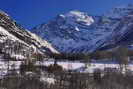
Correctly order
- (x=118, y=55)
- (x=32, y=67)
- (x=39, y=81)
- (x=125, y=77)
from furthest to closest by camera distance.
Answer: (x=118, y=55) < (x=32, y=67) < (x=125, y=77) < (x=39, y=81)

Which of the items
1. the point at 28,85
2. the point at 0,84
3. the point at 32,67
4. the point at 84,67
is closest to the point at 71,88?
the point at 28,85

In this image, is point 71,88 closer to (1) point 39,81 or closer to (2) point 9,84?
(1) point 39,81

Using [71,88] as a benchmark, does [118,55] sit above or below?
above

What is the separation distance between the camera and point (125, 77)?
374 feet

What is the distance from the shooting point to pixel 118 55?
198875 millimetres

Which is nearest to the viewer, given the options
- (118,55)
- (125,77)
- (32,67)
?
(125,77)

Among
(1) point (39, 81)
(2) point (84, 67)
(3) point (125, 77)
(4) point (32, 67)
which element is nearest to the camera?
(1) point (39, 81)

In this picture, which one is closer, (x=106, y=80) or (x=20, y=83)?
(x=20, y=83)

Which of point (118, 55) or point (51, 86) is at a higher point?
point (118, 55)

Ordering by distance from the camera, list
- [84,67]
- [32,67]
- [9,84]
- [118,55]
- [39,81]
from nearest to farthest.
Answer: [9,84] → [39,81] → [32,67] → [84,67] → [118,55]

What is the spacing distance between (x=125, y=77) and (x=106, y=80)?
1030 centimetres

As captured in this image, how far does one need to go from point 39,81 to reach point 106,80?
21.7 metres

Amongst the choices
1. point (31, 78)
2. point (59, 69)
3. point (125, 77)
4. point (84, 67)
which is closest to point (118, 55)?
point (84, 67)

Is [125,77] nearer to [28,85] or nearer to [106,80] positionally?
[106,80]
